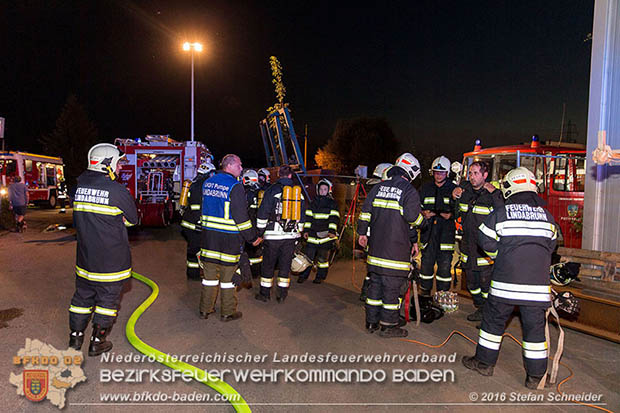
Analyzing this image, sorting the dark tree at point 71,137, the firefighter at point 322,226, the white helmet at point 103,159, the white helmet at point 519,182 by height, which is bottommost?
A: the firefighter at point 322,226

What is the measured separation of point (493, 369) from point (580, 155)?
649 centimetres

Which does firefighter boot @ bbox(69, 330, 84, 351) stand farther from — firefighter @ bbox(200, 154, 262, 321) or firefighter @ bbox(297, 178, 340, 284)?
firefighter @ bbox(297, 178, 340, 284)

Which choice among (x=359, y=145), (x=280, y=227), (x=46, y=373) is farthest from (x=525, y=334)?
(x=359, y=145)

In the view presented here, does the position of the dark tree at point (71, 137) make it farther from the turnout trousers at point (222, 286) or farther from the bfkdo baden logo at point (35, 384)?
the bfkdo baden logo at point (35, 384)

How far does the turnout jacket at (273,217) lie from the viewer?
225 inches

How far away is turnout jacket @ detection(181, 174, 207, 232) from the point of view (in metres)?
6.49

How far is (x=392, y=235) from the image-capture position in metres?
4.66

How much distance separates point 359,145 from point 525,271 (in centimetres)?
4704

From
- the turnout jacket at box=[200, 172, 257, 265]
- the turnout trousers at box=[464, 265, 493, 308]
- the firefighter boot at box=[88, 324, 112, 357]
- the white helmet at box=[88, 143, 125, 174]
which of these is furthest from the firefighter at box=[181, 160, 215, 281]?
the turnout trousers at box=[464, 265, 493, 308]

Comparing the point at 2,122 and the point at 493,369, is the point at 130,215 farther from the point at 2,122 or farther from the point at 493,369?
the point at 2,122

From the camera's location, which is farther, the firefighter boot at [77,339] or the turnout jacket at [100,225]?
the firefighter boot at [77,339]

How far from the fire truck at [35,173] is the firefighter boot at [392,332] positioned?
19.0m

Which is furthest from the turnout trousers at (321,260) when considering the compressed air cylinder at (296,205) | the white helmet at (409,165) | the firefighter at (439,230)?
the white helmet at (409,165)

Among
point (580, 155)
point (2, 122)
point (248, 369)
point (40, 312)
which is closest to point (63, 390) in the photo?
point (248, 369)
